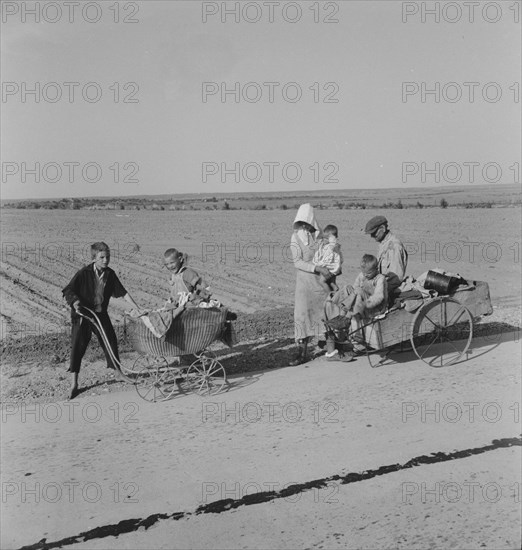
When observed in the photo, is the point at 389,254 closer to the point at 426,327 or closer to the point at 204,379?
the point at 426,327

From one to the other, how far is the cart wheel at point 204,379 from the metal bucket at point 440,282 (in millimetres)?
2582

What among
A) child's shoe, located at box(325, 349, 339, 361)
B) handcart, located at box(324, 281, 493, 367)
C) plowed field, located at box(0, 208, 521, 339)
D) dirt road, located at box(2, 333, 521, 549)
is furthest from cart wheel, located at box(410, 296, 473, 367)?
plowed field, located at box(0, 208, 521, 339)

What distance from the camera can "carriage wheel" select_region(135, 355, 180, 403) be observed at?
7039 mm

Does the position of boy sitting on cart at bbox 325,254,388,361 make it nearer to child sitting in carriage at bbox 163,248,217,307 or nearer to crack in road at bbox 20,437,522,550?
child sitting in carriage at bbox 163,248,217,307

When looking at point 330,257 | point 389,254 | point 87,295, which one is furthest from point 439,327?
point 87,295

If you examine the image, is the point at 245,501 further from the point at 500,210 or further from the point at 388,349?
the point at 500,210

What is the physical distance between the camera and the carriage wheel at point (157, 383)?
7039 millimetres

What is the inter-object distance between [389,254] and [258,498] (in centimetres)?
393

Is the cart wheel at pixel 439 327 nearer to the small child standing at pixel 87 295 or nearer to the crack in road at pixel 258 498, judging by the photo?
the crack in road at pixel 258 498

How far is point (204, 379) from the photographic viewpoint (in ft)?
23.2

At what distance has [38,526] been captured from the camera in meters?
4.56

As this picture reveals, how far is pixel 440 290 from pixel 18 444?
15.5 ft

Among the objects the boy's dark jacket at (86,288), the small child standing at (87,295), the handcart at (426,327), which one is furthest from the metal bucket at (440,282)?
the boy's dark jacket at (86,288)

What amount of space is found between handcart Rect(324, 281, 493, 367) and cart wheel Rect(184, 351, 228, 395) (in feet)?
4.44
